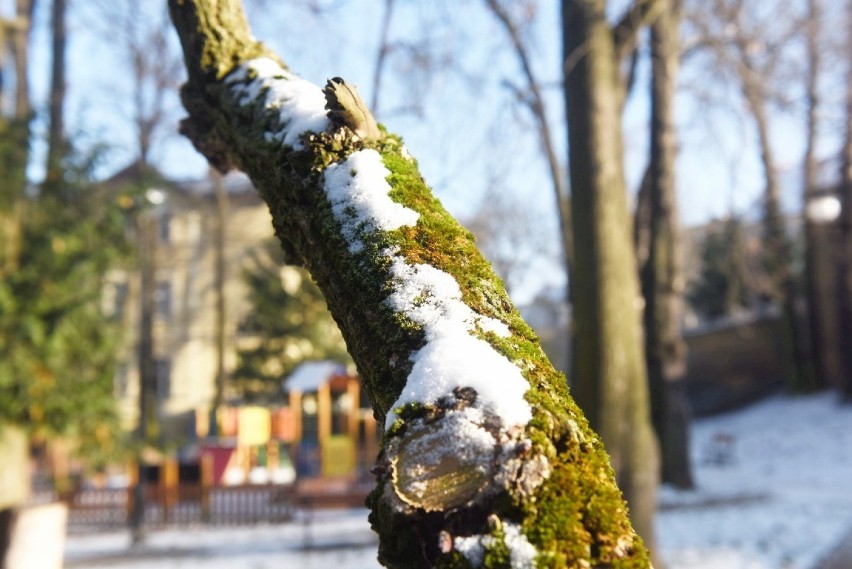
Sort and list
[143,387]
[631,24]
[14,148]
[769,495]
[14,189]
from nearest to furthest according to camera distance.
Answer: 1. [631,24]
2. [14,189]
3. [14,148]
4. [769,495]
5. [143,387]

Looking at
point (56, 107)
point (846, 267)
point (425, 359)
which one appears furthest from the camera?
point (846, 267)

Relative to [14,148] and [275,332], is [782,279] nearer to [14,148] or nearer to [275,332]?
[275,332]

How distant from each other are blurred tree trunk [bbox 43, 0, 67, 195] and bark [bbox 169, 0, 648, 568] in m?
10.2

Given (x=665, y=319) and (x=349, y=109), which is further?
(x=665, y=319)

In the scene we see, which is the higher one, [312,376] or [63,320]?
[63,320]

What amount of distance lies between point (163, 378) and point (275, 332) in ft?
42.6

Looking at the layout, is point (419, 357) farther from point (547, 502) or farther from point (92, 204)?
point (92, 204)

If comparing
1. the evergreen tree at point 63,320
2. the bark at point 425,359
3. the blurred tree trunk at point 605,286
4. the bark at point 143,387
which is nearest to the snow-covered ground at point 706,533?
the bark at point 143,387

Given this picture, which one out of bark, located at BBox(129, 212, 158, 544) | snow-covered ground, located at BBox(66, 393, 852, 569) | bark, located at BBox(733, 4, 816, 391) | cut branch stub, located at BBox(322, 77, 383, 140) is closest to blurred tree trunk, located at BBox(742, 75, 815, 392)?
bark, located at BBox(733, 4, 816, 391)

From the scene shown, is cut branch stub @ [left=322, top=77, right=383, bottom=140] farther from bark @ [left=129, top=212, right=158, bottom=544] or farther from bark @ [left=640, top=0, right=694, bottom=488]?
bark @ [left=640, top=0, right=694, bottom=488]

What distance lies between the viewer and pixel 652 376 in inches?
567

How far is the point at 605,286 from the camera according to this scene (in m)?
6.62

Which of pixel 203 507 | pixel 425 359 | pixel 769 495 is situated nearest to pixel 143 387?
pixel 203 507

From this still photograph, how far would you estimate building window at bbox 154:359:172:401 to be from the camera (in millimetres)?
35938
